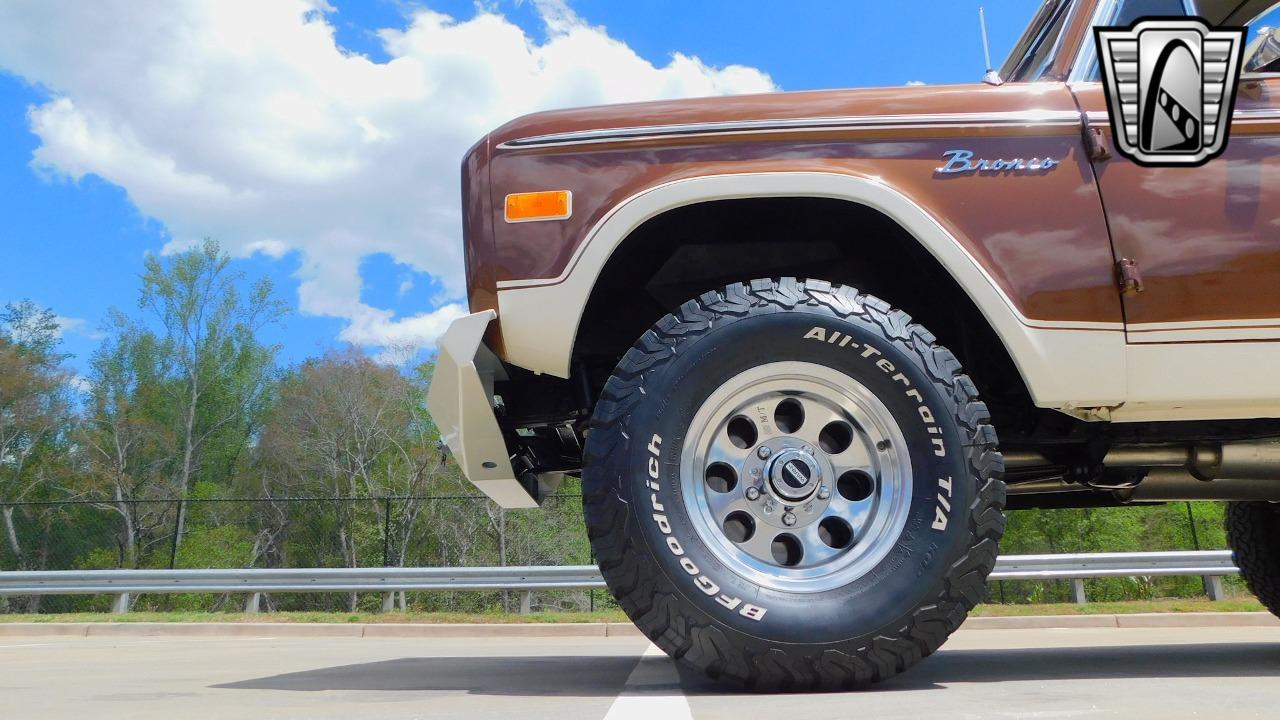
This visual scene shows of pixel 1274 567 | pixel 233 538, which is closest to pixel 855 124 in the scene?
pixel 1274 567

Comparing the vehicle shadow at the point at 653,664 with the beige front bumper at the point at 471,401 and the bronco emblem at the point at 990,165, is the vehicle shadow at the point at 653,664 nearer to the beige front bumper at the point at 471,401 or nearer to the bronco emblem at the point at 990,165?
the beige front bumper at the point at 471,401

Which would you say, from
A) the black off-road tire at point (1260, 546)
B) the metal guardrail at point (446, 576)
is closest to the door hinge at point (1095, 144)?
the black off-road tire at point (1260, 546)

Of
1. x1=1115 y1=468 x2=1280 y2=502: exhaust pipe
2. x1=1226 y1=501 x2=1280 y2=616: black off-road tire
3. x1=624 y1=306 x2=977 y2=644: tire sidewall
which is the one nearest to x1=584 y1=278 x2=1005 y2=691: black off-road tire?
x1=624 y1=306 x2=977 y2=644: tire sidewall

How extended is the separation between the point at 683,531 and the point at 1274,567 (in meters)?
3.53

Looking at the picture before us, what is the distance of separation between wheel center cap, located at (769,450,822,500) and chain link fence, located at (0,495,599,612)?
25.4 meters

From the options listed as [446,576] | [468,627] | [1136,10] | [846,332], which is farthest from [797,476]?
[446,576]

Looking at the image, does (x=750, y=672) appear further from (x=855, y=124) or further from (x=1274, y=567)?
(x=1274, y=567)

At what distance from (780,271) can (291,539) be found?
32796 millimetres

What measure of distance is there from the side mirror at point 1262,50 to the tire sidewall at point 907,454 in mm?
1491

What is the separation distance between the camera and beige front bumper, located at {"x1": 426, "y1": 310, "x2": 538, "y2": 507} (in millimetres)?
2559

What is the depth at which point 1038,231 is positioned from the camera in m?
2.55

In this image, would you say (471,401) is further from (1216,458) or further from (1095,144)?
(1216,458)

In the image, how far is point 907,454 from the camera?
7.88 feet

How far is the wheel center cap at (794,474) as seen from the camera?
2400 mm
